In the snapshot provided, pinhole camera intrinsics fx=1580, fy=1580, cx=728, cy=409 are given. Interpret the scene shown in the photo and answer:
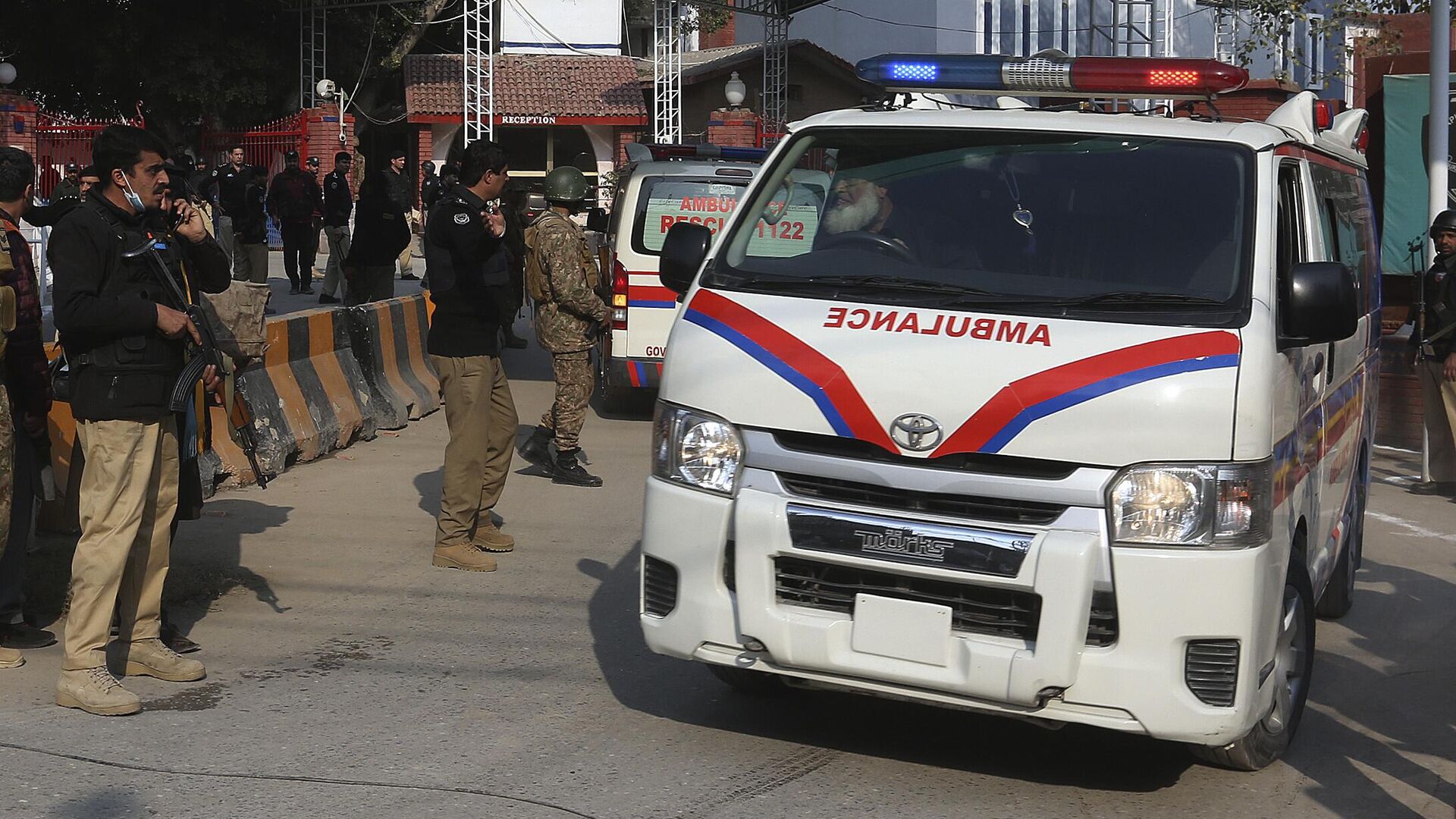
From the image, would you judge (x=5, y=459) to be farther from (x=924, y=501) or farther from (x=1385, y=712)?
(x=1385, y=712)

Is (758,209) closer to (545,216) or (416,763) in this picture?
(416,763)

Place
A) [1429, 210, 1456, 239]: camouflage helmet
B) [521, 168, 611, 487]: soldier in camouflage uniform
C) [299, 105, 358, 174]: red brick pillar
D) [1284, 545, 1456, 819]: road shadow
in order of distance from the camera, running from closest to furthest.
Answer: [1284, 545, 1456, 819]: road shadow, [521, 168, 611, 487]: soldier in camouflage uniform, [1429, 210, 1456, 239]: camouflage helmet, [299, 105, 358, 174]: red brick pillar

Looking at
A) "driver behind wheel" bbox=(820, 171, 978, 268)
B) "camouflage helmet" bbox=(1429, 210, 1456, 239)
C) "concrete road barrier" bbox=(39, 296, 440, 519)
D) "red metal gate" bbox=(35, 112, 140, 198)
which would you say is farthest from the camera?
"red metal gate" bbox=(35, 112, 140, 198)

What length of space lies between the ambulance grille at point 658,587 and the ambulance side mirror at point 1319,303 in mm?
1985

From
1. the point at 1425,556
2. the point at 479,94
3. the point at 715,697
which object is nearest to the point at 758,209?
the point at 715,697

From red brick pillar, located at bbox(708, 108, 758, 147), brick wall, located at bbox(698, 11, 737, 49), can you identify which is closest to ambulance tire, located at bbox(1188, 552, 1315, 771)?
red brick pillar, located at bbox(708, 108, 758, 147)

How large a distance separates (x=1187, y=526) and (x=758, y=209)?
6.38ft

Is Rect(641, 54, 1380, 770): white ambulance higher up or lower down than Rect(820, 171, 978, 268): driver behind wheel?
lower down

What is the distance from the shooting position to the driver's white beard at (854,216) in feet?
17.6

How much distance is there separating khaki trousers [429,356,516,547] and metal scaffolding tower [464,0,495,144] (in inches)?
1066

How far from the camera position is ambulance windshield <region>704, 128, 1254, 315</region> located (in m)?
4.91

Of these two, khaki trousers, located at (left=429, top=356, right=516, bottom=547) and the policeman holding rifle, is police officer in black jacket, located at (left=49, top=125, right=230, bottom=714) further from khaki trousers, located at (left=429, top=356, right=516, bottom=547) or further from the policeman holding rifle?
the policeman holding rifle

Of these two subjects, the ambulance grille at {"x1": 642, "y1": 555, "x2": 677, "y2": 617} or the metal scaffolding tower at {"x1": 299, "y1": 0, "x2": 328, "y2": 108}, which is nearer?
the ambulance grille at {"x1": 642, "y1": 555, "x2": 677, "y2": 617}

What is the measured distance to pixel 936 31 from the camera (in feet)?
128
